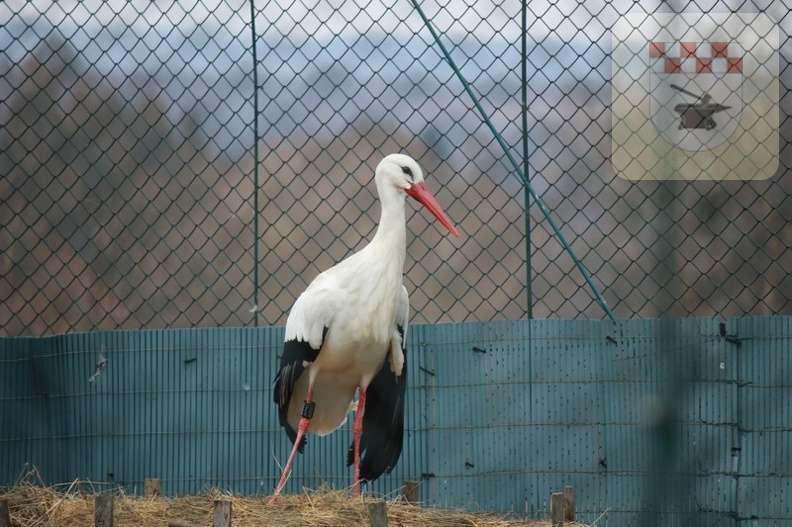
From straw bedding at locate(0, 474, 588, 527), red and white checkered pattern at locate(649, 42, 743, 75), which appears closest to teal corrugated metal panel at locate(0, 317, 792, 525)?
straw bedding at locate(0, 474, 588, 527)

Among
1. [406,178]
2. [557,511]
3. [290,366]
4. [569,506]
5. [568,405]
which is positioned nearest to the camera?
[557,511]

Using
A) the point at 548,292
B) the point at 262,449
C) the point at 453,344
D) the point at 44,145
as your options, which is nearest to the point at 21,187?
the point at 44,145

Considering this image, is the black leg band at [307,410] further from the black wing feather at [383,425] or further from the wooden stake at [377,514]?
the wooden stake at [377,514]

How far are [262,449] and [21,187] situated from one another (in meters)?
1.24

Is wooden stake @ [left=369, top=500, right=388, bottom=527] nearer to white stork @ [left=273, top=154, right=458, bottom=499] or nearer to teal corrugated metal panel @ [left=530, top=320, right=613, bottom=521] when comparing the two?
white stork @ [left=273, top=154, right=458, bottom=499]

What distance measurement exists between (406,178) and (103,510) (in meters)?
1.41

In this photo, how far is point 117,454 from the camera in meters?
3.63

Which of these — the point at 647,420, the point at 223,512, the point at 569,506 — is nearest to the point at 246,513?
the point at 223,512

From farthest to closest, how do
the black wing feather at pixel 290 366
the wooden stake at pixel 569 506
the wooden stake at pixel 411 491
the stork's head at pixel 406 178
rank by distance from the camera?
the stork's head at pixel 406 178
the black wing feather at pixel 290 366
the wooden stake at pixel 411 491
the wooden stake at pixel 569 506

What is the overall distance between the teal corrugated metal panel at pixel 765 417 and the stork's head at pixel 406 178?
3.34 ft

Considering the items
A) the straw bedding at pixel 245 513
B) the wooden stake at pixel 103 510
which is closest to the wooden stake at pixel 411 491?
the straw bedding at pixel 245 513

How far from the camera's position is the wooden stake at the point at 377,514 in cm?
239

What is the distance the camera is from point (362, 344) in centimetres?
331

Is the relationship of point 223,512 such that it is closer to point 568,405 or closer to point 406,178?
point 406,178
